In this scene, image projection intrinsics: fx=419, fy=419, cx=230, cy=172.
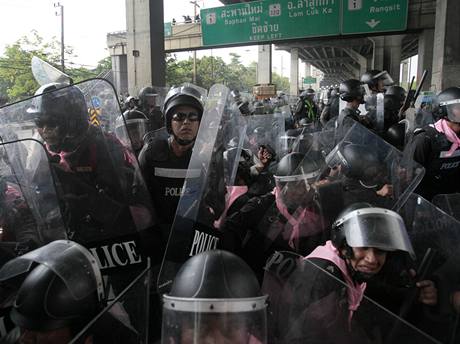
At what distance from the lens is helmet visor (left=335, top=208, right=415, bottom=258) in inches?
65.4

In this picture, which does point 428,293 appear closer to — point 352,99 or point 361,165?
point 361,165

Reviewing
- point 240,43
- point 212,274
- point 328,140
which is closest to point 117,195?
point 212,274

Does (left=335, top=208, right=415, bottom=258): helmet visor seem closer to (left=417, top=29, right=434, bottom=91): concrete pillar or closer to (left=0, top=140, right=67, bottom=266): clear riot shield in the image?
(left=0, top=140, right=67, bottom=266): clear riot shield

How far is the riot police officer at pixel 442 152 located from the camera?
3.51 meters

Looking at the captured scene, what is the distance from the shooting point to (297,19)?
13578 mm

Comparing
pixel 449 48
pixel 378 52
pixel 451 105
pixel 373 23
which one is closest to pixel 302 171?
pixel 451 105

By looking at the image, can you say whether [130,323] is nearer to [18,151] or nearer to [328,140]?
[18,151]

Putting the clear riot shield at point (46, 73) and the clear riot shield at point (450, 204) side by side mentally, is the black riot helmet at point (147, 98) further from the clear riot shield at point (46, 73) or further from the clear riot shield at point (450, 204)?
the clear riot shield at point (450, 204)

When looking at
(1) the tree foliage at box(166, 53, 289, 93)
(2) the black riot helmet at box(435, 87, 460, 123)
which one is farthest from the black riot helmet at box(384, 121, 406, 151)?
(1) the tree foliage at box(166, 53, 289, 93)

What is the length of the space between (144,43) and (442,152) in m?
9.24

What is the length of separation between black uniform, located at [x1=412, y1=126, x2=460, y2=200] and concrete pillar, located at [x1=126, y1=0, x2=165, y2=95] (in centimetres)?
861

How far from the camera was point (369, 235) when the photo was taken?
66.6 inches

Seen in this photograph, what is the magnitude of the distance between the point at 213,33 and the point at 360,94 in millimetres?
10445

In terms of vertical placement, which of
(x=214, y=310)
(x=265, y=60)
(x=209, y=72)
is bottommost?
(x=214, y=310)
